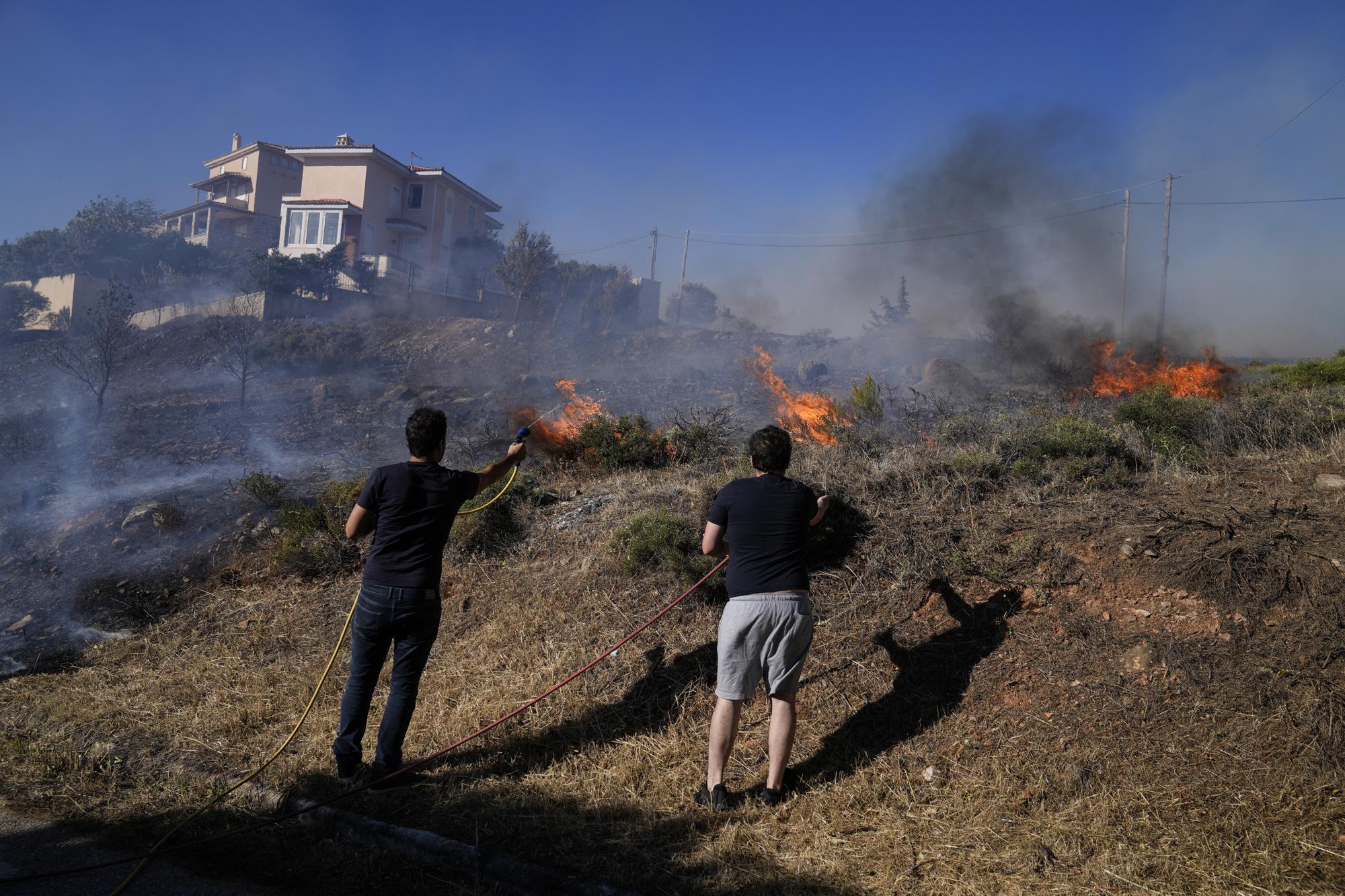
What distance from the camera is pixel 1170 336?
24.5 meters

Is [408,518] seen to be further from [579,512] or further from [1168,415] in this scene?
[1168,415]

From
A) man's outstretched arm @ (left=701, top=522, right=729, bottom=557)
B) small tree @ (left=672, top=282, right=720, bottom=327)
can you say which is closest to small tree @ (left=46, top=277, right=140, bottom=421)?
man's outstretched arm @ (left=701, top=522, right=729, bottom=557)

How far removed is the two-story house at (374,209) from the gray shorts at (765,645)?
102 ft

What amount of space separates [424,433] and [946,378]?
16.1m

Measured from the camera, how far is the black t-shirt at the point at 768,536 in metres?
3.68

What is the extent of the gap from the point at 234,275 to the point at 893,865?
113 ft

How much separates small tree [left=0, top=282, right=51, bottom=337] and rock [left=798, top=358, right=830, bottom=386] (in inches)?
1008

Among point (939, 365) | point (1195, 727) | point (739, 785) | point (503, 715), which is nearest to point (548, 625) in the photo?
point (503, 715)

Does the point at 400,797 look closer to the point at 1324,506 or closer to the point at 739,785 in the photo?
the point at 739,785

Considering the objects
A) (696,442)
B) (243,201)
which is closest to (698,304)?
(243,201)

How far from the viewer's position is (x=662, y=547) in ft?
19.4

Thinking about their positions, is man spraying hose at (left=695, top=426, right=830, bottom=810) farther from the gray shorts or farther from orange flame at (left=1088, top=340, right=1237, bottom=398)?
orange flame at (left=1088, top=340, right=1237, bottom=398)

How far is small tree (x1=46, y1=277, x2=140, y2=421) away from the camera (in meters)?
15.7

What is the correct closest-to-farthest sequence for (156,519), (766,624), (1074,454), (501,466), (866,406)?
(766,624), (501,466), (1074,454), (156,519), (866,406)
